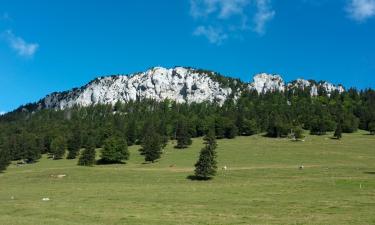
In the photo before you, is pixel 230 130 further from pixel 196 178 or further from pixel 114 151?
pixel 196 178

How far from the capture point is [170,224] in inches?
1299

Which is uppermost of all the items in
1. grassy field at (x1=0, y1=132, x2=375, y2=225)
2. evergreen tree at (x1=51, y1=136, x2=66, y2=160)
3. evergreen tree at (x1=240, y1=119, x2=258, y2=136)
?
evergreen tree at (x1=240, y1=119, x2=258, y2=136)

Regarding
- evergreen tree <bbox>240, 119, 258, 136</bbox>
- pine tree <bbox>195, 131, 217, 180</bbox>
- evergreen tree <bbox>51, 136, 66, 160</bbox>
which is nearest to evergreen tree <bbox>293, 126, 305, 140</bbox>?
evergreen tree <bbox>240, 119, 258, 136</bbox>

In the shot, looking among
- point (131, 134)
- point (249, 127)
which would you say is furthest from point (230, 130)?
point (131, 134)

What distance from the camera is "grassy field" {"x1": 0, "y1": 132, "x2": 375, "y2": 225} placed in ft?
122

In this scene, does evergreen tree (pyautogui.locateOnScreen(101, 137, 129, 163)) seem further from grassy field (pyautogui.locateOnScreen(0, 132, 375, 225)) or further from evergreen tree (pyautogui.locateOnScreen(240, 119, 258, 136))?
evergreen tree (pyautogui.locateOnScreen(240, 119, 258, 136))

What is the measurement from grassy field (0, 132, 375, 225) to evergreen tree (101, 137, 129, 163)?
3.27m

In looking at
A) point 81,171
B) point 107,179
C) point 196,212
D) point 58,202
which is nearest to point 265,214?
point 196,212

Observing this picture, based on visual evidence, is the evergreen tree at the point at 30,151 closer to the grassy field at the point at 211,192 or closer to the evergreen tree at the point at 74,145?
Answer: the evergreen tree at the point at 74,145

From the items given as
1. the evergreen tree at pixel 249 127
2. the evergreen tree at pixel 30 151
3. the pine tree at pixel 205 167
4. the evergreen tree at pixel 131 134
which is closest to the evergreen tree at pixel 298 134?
the evergreen tree at pixel 249 127

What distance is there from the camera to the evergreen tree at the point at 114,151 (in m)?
108

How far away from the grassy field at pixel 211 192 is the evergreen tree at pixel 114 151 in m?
3.27

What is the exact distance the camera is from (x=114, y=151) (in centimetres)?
10862

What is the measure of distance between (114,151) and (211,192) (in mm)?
53550
